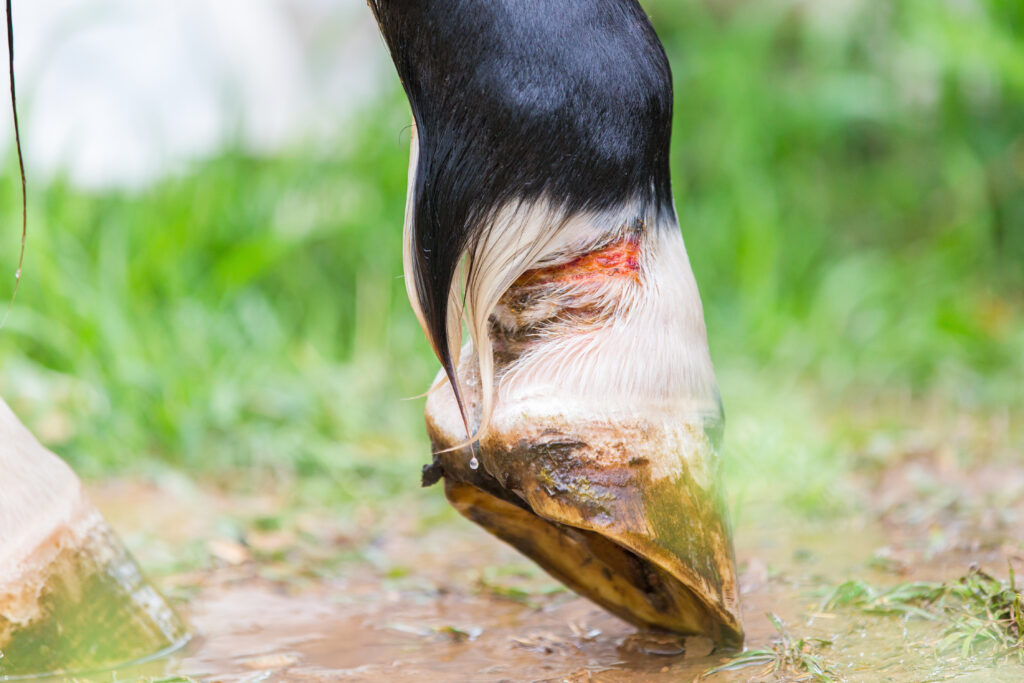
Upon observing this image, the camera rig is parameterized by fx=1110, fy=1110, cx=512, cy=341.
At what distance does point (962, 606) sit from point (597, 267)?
0.71m

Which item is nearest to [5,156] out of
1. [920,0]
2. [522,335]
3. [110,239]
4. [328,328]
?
[110,239]

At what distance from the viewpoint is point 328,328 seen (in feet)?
12.1

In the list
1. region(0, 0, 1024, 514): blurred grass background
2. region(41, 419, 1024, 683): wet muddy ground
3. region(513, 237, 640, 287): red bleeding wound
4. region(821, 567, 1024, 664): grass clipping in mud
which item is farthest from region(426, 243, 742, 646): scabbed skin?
region(0, 0, 1024, 514): blurred grass background

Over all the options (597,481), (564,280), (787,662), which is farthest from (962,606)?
(564,280)

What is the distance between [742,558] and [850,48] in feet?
10.5

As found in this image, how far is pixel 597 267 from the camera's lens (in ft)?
4.40

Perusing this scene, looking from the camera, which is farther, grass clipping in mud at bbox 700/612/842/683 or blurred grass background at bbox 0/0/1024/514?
blurred grass background at bbox 0/0/1024/514

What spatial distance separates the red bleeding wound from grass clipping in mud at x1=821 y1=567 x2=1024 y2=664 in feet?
2.05

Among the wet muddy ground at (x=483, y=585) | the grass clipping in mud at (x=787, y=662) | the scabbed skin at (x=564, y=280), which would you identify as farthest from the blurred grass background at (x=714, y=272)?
the scabbed skin at (x=564, y=280)

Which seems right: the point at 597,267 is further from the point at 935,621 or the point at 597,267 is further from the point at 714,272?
the point at 714,272

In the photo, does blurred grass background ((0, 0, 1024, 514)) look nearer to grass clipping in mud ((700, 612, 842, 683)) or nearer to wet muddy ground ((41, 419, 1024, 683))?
wet muddy ground ((41, 419, 1024, 683))

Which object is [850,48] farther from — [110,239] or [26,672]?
[26,672]

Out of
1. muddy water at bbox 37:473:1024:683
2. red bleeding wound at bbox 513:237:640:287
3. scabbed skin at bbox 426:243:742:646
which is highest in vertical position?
red bleeding wound at bbox 513:237:640:287

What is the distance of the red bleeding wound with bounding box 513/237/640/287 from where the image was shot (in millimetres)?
1330
